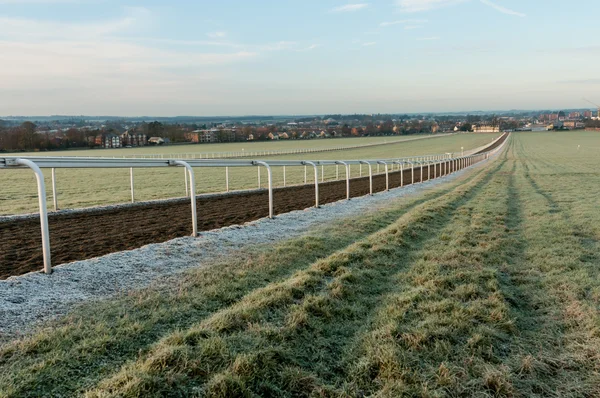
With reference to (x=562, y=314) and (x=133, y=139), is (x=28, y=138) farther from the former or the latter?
(x=562, y=314)

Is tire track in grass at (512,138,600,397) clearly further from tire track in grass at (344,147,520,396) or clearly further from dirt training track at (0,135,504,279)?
dirt training track at (0,135,504,279)

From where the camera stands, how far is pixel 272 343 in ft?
11.6

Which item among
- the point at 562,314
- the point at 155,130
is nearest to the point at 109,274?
the point at 562,314

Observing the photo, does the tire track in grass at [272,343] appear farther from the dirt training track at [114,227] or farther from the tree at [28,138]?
the tree at [28,138]

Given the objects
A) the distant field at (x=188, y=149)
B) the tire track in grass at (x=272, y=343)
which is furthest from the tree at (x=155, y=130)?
the tire track in grass at (x=272, y=343)

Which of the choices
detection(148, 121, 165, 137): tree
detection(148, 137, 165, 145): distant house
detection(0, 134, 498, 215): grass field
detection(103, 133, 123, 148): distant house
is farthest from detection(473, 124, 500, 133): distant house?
detection(0, 134, 498, 215): grass field

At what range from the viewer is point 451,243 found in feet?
23.9

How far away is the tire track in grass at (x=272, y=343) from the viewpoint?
2.94 metres

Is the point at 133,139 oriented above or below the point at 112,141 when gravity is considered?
above

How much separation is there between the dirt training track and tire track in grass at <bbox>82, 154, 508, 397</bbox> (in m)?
3.13

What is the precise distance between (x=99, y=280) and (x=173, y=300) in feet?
3.46

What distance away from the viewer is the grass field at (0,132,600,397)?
3023 mm

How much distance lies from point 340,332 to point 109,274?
272 cm

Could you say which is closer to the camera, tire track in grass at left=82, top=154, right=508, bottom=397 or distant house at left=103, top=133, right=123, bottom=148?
tire track in grass at left=82, top=154, right=508, bottom=397
